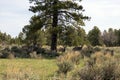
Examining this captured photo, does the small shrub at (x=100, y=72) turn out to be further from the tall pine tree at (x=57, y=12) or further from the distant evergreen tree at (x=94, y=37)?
the distant evergreen tree at (x=94, y=37)

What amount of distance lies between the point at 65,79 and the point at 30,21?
28.3 m

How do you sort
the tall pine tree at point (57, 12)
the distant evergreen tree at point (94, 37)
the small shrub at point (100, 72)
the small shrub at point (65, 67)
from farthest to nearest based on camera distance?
the distant evergreen tree at point (94, 37) → the tall pine tree at point (57, 12) → the small shrub at point (65, 67) → the small shrub at point (100, 72)

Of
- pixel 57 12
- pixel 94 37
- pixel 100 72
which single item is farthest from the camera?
pixel 94 37

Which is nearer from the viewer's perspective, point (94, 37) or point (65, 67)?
point (65, 67)

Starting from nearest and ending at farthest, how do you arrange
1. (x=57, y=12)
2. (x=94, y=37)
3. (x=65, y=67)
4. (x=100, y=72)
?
(x=100, y=72), (x=65, y=67), (x=57, y=12), (x=94, y=37)

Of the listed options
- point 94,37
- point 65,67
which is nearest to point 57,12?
point 65,67

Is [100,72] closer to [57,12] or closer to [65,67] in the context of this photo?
[65,67]

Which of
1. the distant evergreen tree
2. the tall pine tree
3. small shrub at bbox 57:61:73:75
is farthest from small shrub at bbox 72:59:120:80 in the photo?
the distant evergreen tree

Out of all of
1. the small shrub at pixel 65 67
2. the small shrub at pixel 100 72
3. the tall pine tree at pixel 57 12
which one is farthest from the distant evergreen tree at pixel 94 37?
the small shrub at pixel 100 72

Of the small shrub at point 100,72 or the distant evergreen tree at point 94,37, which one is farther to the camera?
the distant evergreen tree at point 94,37

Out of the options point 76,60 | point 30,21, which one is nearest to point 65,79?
point 76,60

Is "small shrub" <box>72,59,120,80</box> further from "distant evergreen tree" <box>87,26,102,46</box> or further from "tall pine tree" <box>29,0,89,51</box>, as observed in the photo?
"distant evergreen tree" <box>87,26,102,46</box>

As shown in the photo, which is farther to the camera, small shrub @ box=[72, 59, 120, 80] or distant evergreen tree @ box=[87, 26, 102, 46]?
distant evergreen tree @ box=[87, 26, 102, 46]

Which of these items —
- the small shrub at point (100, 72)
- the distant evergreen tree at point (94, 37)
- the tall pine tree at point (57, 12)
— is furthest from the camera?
the distant evergreen tree at point (94, 37)
